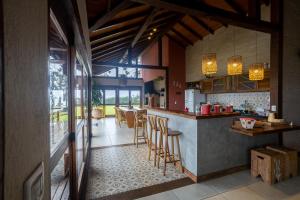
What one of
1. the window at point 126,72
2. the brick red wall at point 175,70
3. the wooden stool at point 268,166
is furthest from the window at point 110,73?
the wooden stool at point 268,166

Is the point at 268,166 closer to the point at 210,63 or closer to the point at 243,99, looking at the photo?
the point at 210,63

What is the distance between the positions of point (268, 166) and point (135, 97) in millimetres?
10117

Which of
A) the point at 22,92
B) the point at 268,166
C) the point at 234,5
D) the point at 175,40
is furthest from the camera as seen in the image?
the point at 175,40

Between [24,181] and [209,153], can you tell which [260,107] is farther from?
[24,181]

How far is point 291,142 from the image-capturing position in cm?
361

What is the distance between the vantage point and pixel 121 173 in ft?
10.1

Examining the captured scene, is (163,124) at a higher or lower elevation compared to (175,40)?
lower

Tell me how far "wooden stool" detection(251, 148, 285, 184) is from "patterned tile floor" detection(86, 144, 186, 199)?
1274 mm

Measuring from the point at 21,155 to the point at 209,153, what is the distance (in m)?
2.86

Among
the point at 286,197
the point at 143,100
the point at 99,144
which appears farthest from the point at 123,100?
the point at 286,197

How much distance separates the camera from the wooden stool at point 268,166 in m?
2.65

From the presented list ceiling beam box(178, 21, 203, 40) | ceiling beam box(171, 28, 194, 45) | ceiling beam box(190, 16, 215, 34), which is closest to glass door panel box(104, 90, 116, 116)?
ceiling beam box(171, 28, 194, 45)

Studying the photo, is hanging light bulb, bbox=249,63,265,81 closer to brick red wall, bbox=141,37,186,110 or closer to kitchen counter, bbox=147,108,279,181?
kitchen counter, bbox=147,108,279,181

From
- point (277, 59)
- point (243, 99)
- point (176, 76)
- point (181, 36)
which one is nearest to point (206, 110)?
point (277, 59)
